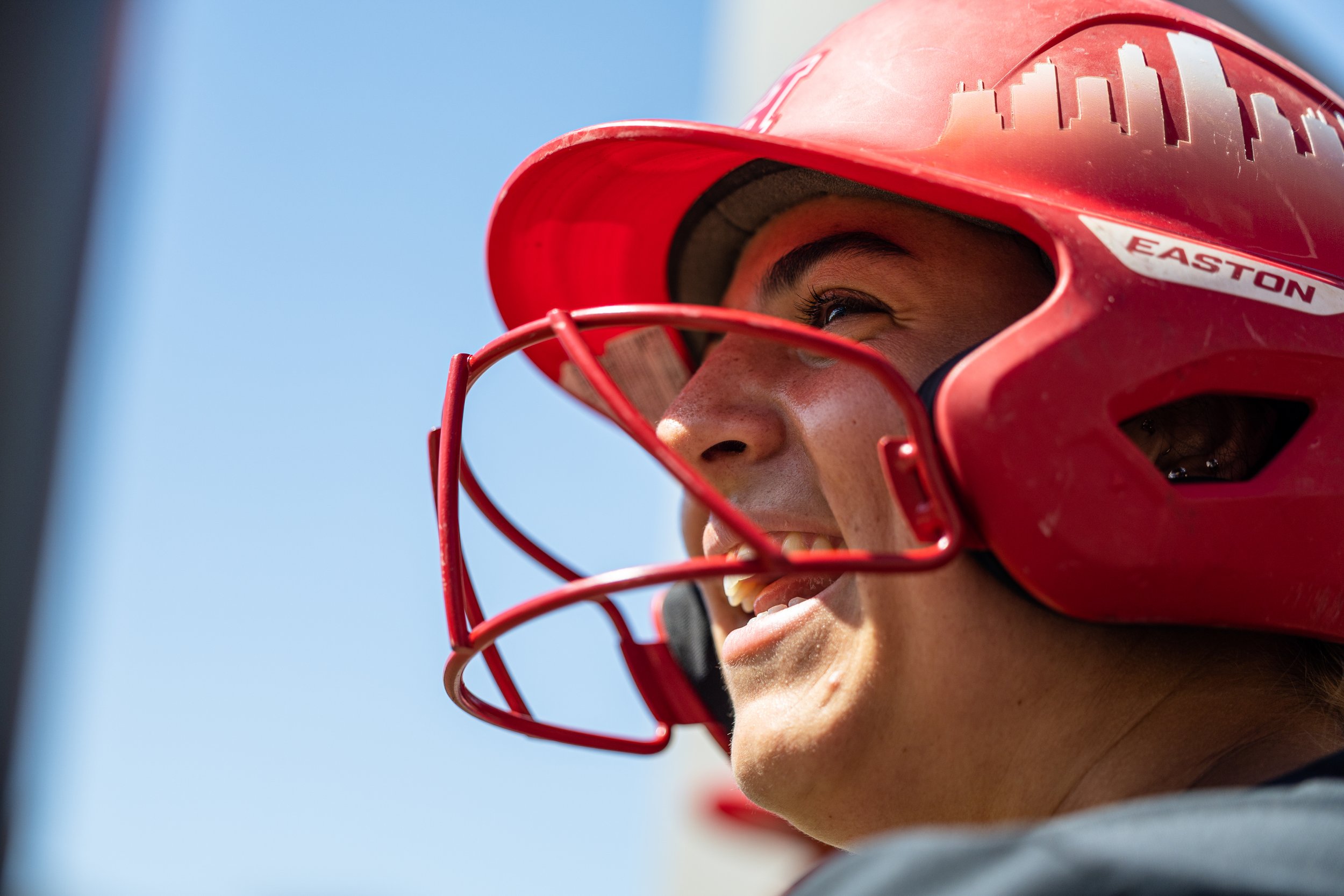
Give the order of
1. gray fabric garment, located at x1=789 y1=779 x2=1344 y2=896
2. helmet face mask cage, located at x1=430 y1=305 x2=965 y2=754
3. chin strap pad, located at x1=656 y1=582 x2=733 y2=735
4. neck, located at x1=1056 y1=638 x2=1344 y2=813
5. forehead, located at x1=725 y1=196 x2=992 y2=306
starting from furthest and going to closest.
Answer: chin strap pad, located at x1=656 y1=582 x2=733 y2=735
forehead, located at x1=725 y1=196 x2=992 y2=306
neck, located at x1=1056 y1=638 x2=1344 y2=813
helmet face mask cage, located at x1=430 y1=305 x2=965 y2=754
gray fabric garment, located at x1=789 y1=779 x2=1344 y2=896

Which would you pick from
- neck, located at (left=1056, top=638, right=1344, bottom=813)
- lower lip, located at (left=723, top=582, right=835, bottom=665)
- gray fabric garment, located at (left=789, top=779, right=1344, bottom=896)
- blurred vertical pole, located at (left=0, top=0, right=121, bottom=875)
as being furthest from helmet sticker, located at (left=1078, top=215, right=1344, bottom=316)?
blurred vertical pole, located at (left=0, top=0, right=121, bottom=875)

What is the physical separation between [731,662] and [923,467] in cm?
44

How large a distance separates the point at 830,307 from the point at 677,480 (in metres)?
0.58

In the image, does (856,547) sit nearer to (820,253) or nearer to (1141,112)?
(820,253)

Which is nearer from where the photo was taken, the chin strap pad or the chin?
the chin

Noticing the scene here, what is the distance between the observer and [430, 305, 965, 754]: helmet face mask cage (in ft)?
4.12

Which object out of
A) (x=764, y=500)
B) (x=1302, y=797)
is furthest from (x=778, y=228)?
(x=1302, y=797)

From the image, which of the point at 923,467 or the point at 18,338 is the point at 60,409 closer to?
the point at 18,338

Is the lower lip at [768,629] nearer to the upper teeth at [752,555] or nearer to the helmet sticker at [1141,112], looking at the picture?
the upper teeth at [752,555]

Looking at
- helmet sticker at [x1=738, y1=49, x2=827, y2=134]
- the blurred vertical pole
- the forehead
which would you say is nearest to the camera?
the forehead

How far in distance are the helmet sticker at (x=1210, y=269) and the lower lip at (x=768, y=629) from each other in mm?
508

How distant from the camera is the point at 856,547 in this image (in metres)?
1.52

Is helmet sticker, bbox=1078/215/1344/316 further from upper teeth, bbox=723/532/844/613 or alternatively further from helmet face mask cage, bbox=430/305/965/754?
upper teeth, bbox=723/532/844/613

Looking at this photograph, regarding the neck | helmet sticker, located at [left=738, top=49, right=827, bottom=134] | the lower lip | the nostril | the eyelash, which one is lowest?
the neck
